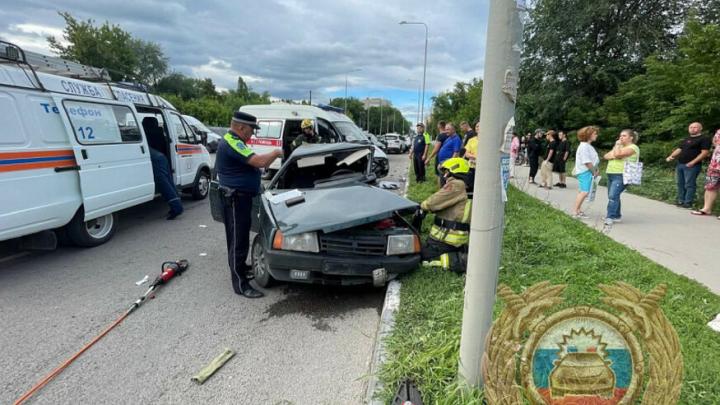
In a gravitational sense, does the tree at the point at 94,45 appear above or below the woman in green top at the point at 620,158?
above

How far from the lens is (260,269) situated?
13.0 feet

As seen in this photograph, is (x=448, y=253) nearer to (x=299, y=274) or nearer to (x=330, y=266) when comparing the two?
(x=330, y=266)

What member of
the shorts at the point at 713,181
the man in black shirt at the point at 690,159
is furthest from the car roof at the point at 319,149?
the man in black shirt at the point at 690,159

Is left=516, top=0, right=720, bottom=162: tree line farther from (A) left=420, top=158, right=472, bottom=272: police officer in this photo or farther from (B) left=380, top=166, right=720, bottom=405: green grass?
(A) left=420, top=158, right=472, bottom=272: police officer

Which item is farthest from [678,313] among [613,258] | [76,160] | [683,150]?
[76,160]

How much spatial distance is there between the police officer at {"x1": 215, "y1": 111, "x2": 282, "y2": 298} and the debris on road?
0.98m

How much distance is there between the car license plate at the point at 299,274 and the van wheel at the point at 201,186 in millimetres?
5952

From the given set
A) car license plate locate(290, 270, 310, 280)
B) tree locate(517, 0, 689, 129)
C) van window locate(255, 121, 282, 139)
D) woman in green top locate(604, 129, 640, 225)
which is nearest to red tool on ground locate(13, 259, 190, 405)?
car license plate locate(290, 270, 310, 280)

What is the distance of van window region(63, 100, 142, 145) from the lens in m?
4.83

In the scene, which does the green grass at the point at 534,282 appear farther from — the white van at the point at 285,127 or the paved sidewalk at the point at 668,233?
the white van at the point at 285,127

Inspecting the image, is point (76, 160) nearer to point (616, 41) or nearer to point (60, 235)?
point (60, 235)

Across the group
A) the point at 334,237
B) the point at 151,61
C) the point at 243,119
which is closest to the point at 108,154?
the point at 243,119

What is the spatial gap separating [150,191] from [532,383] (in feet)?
21.1

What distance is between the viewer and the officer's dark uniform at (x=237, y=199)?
3.76 m
